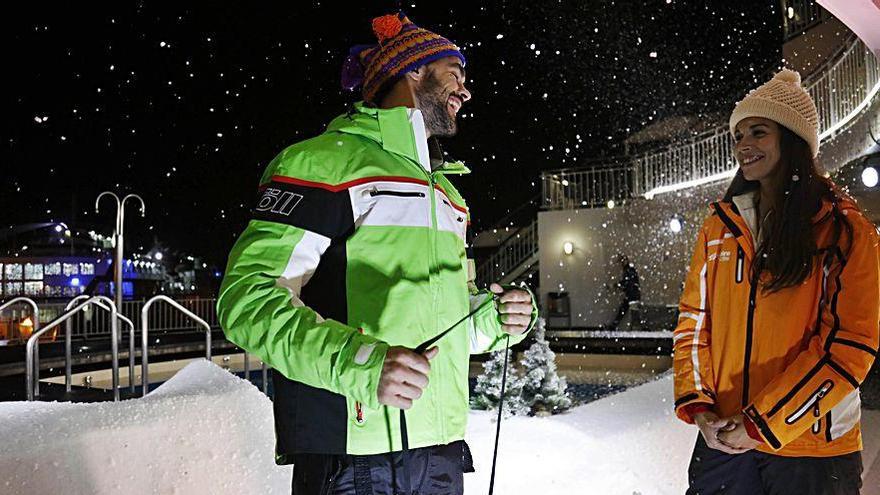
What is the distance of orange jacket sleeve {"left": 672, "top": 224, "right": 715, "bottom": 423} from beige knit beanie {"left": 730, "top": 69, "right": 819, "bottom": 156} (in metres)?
0.47

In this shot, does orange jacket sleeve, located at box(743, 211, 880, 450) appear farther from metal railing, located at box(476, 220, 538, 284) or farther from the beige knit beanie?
metal railing, located at box(476, 220, 538, 284)

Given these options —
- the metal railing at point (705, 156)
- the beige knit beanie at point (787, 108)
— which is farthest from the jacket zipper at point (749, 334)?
the metal railing at point (705, 156)

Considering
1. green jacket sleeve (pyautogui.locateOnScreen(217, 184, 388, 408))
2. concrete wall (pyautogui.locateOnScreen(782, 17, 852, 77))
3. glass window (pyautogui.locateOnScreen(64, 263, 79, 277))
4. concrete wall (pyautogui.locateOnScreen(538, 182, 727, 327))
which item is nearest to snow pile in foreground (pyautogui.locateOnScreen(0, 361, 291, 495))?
green jacket sleeve (pyautogui.locateOnScreen(217, 184, 388, 408))

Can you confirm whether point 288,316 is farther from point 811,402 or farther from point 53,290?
point 53,290

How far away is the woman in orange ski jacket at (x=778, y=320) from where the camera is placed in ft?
5.99

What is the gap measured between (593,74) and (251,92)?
9.44m

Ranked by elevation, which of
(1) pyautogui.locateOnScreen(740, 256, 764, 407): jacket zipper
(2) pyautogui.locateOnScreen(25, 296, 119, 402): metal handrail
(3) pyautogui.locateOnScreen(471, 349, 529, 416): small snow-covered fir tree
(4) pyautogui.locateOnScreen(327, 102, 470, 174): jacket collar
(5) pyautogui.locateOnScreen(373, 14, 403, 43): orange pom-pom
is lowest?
(3) pyautogui.locateOnScreen(471, 349, 529, 416): small snow-covered fir tree

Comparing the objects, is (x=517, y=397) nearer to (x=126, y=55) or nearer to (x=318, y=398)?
(x=318, y=398)

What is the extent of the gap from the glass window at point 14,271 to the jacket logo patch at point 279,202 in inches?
983

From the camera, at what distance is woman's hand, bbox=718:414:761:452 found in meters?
1.87

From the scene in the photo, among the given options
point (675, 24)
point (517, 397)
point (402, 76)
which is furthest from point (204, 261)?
point (402, 76)

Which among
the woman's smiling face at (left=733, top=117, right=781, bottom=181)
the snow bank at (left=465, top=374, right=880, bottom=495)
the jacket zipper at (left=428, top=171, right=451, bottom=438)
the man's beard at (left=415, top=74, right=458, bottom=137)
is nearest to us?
the jacket zipper at (left=428, top=171, right=451, bottom=438)

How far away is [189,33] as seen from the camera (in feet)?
42.9

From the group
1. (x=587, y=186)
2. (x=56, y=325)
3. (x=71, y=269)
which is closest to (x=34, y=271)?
(x=71, y=269)
